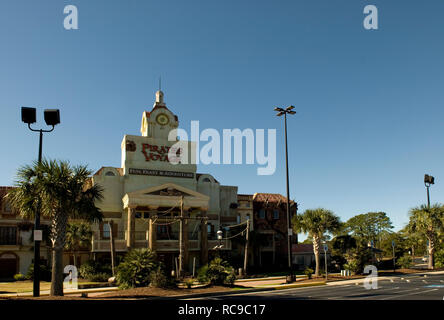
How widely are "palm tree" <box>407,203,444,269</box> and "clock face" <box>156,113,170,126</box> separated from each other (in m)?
34.8

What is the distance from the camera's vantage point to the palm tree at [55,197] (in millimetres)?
21438

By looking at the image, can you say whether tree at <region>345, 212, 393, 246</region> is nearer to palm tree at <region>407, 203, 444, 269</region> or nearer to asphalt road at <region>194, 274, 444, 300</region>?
palm tree at <region>407, 203, 444, 269</region>

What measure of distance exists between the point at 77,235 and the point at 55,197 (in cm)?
1693

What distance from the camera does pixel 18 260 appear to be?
134 feet

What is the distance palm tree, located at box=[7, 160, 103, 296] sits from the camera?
2144 cm

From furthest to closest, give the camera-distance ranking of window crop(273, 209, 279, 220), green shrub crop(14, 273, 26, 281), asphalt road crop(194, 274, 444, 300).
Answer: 1. window crop(273, 209, 279, 220)
2. green shrub crop(14, 273, 26, 281)
3. asphalt road crop(194, 274, 444, 300)

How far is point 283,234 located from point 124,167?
965 inches

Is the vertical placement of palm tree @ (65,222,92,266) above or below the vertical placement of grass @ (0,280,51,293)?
above

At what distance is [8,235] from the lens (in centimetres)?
4106

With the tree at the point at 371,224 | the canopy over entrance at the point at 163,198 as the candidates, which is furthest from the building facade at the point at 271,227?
the tree at the point at 371,224

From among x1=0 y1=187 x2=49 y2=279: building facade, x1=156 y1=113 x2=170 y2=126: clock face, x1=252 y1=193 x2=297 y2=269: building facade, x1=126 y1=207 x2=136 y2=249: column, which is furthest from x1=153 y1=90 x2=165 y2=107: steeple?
x1=0 y1=187 x2=49 y2=279: building facade

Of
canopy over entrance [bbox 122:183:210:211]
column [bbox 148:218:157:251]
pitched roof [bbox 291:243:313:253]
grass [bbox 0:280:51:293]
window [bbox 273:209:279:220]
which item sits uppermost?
canopy over entrance [bbox 122:183:210:211]
